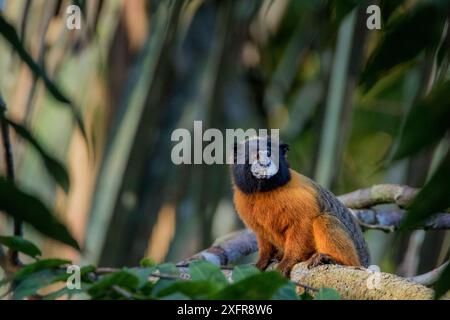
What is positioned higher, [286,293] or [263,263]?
[286,293]

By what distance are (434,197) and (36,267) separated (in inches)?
46.2

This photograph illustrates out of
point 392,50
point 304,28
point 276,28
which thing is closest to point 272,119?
point 276,28

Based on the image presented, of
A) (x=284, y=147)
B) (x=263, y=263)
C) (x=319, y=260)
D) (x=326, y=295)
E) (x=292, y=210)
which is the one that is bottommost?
(x=263, y=263)

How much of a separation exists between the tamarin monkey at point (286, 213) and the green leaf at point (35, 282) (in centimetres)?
249

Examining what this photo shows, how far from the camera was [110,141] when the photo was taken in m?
6.56

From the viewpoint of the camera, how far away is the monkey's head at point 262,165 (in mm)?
5102

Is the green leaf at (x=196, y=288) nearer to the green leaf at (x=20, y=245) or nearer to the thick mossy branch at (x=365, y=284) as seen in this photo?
the green leaf at (x=20, y=245)

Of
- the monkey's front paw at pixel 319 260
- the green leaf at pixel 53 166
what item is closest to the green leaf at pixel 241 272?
the green leaf at pixel 53 166

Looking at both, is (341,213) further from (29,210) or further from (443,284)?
(29,210)

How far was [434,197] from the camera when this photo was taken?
1.90 metres

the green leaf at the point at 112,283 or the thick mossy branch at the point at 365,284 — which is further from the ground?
the green leaf at the point at 112,283

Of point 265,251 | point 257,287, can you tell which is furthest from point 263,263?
point 257,287

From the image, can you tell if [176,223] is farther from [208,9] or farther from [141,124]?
[208,9]
